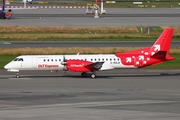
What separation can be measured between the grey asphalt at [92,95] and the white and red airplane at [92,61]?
106 centimetres

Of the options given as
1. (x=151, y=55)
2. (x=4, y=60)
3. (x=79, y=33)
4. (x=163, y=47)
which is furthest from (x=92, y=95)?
(x=79, y=33)

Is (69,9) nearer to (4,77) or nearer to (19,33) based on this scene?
(19,33)

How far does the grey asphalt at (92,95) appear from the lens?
29.4 meters

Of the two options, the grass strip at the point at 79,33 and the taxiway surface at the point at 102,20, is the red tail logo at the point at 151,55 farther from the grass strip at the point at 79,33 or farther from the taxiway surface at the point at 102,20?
the taxiway surface at the point at 102,20

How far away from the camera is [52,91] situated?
38844mm

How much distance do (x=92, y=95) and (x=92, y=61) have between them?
31.5ft

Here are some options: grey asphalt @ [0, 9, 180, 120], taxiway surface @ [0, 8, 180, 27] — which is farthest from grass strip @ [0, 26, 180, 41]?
grey asphalt @ [0, 9, 180, 120]

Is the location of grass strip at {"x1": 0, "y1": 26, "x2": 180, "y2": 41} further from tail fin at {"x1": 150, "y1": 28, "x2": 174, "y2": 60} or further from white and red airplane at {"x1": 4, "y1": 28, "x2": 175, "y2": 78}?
white and red airplane at {"x1": 4, "y1": 28, "x2": 175, "y2": 78}

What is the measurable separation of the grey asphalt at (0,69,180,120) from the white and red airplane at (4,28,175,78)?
3.47 ft

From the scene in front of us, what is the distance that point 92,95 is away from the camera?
36.9 meters

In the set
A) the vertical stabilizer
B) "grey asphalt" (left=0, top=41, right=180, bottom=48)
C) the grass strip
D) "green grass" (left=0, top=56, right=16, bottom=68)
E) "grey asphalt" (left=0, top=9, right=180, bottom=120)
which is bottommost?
"grey asphalt" (left=0, top=9, right=180, bottom=120)

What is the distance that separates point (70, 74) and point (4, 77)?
6.31 meters

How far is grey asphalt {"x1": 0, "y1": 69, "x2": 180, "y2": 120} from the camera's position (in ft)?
96.5

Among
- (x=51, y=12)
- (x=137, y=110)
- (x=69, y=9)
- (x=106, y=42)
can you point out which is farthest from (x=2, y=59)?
(x=69, y=9)
